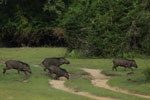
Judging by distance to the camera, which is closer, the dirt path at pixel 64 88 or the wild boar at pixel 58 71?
the dirt path at pixel 64 88

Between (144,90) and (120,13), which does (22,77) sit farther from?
(120,13)

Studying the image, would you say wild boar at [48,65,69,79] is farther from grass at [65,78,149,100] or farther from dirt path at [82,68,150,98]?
dirt path at [82,68,150,98]

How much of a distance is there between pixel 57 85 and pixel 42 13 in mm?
31371

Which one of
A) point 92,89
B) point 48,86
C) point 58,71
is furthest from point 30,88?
point 58,71

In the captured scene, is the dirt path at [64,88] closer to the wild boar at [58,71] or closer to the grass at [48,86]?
the grass at [48,86]

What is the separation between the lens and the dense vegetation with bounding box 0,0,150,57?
19031mm

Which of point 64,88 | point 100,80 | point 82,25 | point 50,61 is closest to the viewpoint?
point 64,88

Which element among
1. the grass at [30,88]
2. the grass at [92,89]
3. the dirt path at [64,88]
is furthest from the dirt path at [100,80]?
the grass at [30,88]

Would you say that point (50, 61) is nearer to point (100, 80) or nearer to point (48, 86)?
point (100, 80)

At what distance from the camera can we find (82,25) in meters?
34.9

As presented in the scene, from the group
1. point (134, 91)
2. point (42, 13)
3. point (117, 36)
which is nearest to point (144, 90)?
point (134, 91)

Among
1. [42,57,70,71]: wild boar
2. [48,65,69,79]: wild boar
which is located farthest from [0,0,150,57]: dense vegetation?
[42,57,70,71]: wild boar

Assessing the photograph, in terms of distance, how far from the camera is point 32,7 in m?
49.8

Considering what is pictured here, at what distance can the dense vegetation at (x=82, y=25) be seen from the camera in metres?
19.0
